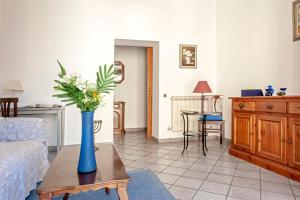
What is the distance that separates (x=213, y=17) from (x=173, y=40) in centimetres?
112

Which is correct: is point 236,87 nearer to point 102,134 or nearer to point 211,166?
point 211,166

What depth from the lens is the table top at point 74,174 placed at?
1.24 meters

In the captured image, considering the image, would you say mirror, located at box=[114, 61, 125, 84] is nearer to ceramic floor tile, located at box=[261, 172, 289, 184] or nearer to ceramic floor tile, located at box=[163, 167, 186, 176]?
ceramic floor tile, located at box=[163, 167, 186, 176]

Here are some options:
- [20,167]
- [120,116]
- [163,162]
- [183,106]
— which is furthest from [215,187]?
[120,116]

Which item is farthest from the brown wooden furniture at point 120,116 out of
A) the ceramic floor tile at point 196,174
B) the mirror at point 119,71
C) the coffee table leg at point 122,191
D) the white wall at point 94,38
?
the coffee table leg at point 122,191


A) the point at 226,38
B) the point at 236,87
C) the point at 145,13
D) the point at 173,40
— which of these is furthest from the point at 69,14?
the point at 236,87

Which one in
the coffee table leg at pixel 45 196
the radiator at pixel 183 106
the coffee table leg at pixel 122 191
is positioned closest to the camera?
the coffee table leg at pixel 45 196

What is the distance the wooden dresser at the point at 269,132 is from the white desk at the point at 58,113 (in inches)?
111

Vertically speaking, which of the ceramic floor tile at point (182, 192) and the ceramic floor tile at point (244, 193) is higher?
the ceramic floor tile at point (244, 193)

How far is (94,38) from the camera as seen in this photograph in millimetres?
4129

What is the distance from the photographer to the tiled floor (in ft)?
7.02

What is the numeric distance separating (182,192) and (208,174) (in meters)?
0.65

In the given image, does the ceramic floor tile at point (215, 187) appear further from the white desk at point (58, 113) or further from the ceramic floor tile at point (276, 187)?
the white desk at point (58, 113)

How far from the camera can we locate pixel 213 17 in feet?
15.9
